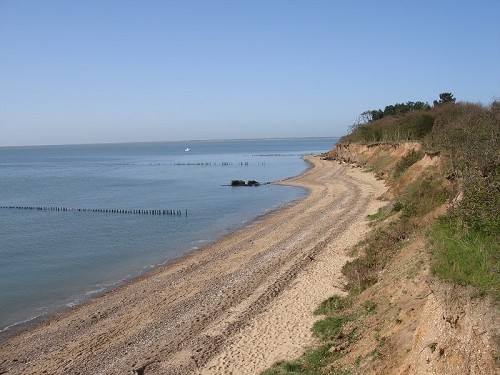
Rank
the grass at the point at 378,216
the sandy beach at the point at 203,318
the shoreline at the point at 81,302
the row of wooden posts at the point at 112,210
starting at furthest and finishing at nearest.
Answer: the row of wooden posts at the point at 112,210 → the grass at the point at 378,216 → the shoreline at the point at 81,302 → the sandy beach at the point at 203,318

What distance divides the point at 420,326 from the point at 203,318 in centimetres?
897

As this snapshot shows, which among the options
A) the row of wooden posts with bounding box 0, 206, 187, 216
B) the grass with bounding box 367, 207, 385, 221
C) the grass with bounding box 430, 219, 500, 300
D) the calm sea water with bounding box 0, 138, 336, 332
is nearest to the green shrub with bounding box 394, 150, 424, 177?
the calm sea water with bounding box 0, 138, 336, 332

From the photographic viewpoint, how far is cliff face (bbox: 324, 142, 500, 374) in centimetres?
702

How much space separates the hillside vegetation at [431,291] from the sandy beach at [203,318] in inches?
48.0

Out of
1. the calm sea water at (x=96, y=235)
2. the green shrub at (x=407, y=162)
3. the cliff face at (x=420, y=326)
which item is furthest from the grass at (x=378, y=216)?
the green shrub at (x=407, y=162)

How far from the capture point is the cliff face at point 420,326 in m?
7.02

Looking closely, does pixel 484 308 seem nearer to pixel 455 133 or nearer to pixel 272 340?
pixel 272 340

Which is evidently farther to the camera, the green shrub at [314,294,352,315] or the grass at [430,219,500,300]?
the green shrub at [314,294,352,315]

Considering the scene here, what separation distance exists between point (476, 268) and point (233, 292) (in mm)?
11185

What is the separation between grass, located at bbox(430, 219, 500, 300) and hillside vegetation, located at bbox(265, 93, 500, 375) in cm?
2

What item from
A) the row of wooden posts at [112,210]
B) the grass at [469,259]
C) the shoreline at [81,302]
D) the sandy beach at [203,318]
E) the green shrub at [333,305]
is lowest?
the shoreline at [81,302]

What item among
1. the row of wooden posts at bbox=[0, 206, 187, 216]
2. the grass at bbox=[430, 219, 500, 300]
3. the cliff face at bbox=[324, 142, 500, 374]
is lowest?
the row of wooden posts at bbox=[0, 206, 187, 216]

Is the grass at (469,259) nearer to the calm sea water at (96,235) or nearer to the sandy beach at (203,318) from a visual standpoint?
the sandy beach at (203,318)

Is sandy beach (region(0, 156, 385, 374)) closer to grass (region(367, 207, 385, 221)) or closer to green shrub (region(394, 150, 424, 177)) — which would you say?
grass (region(367, 207, 385, 221))
